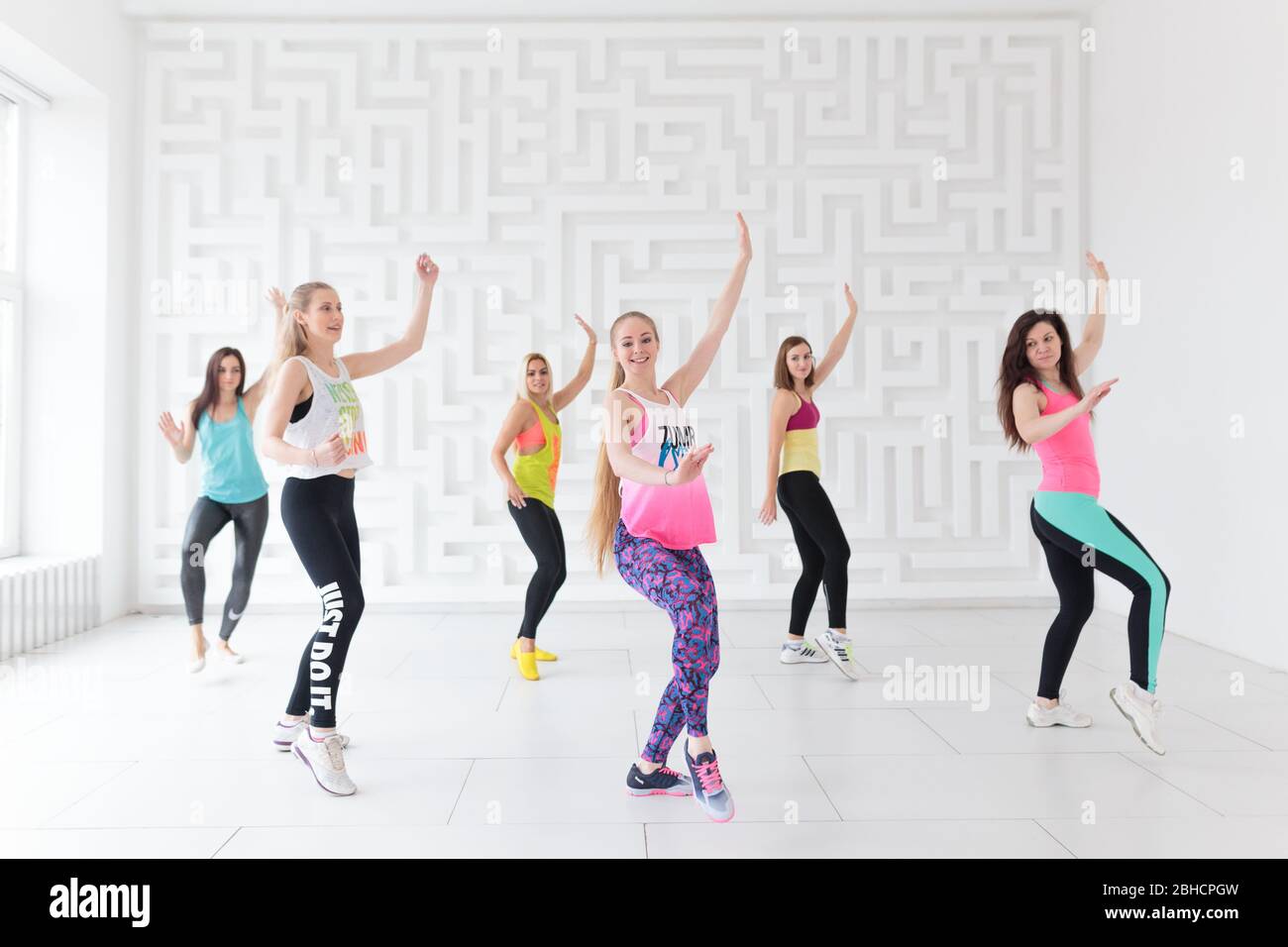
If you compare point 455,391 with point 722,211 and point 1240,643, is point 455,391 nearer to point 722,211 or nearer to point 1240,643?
point 722,211

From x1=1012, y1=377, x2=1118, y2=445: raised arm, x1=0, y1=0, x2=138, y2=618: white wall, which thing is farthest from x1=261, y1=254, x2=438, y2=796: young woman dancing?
x1=0, y1=0, x2=138, y2=618: white wall

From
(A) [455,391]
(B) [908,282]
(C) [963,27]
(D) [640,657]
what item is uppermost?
(C) [963,27]

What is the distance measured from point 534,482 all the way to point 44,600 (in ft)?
8.38

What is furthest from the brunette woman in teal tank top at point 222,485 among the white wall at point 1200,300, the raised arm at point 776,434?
the white wall at point 1200,300

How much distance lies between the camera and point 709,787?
7.06 ft

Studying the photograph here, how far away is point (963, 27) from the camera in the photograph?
5.14 metres

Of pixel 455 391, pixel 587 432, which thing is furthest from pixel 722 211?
pixel 455 391

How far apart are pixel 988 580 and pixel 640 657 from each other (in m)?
2.38

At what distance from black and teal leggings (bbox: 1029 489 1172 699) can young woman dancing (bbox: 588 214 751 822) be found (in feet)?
4.11

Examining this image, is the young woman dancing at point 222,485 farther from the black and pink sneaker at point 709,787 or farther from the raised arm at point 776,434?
the black and pink sneaker at point 709,787

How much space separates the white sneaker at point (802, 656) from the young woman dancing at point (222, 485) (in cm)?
231

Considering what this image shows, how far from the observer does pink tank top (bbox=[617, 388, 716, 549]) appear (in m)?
2.16

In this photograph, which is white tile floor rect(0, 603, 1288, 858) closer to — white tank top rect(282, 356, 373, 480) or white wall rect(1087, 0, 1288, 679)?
white wall rect(1087, 0, 1288, 679)

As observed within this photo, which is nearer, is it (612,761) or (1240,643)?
(612,761)
